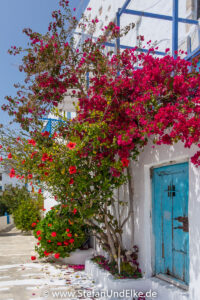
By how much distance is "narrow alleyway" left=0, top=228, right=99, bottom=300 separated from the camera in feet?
17.9

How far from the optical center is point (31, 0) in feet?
22.2

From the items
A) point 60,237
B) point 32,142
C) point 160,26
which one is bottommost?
point 60,237

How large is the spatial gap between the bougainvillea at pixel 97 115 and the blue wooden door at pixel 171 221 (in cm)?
64

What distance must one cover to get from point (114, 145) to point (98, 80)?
124cm

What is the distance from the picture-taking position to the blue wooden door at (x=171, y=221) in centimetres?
475

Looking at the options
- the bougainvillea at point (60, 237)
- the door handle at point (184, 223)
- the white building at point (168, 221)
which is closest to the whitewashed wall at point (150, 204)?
the white building at point (168, 221)

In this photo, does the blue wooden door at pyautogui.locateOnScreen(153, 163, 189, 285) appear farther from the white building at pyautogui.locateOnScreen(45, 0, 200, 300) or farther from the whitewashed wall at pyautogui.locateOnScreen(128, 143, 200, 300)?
the whitewashed wall at pyautogui.locateOnScreen(128, 143, 200, 300)

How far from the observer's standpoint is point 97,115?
16.7ft

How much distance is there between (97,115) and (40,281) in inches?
145

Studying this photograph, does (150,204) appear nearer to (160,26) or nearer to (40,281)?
(40,281)

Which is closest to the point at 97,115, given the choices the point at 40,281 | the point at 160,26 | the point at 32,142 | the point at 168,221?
the point at 32,142

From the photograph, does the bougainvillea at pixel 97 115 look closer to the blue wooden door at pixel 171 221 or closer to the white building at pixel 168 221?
the white building at pixel 168 221

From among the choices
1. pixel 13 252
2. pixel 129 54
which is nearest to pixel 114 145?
pixel 129 54

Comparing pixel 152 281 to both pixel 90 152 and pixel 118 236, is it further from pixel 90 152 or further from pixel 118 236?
pixel 90 152
